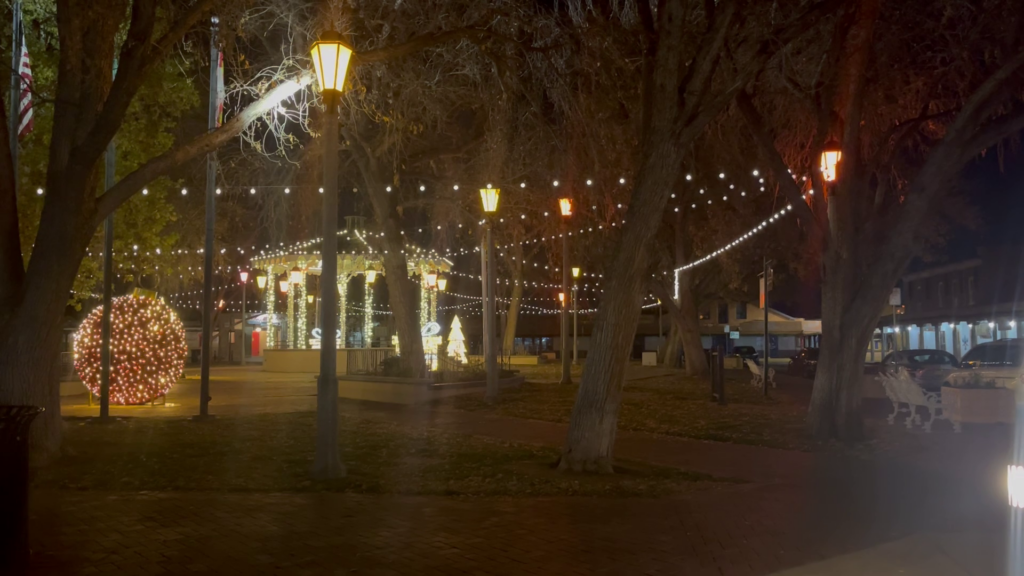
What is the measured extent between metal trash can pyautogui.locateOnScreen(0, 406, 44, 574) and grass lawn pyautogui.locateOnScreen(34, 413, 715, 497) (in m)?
3.38

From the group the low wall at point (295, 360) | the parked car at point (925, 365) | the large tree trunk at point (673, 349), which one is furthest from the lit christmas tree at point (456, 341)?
the parked car at point (925, 365)

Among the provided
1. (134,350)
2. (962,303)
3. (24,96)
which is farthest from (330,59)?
(962,303)

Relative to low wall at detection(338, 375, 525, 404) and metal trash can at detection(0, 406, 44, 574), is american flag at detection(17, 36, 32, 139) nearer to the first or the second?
metal trash can at detection(0, 406, 44, 574)

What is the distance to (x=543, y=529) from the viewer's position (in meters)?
7.85

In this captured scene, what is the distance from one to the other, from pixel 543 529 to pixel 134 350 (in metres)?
13.9

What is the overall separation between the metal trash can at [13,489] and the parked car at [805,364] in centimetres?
3105

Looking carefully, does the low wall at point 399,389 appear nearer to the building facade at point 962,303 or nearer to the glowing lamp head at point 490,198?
the glowing lamp head at point 490,198

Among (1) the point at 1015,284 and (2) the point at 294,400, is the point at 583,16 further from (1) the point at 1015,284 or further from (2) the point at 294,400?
(1) the point at 1015,284

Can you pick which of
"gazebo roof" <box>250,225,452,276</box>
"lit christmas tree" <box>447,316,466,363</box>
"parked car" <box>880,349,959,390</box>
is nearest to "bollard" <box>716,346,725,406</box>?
"parked car" <box>880,349,959,390</box>

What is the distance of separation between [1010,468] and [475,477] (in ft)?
19.2

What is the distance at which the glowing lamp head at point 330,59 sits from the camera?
9.84 m

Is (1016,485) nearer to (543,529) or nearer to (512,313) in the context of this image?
(543,529)

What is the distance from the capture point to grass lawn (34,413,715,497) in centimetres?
962

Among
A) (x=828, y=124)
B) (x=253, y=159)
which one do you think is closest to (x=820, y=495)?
(x=828, y=124)
